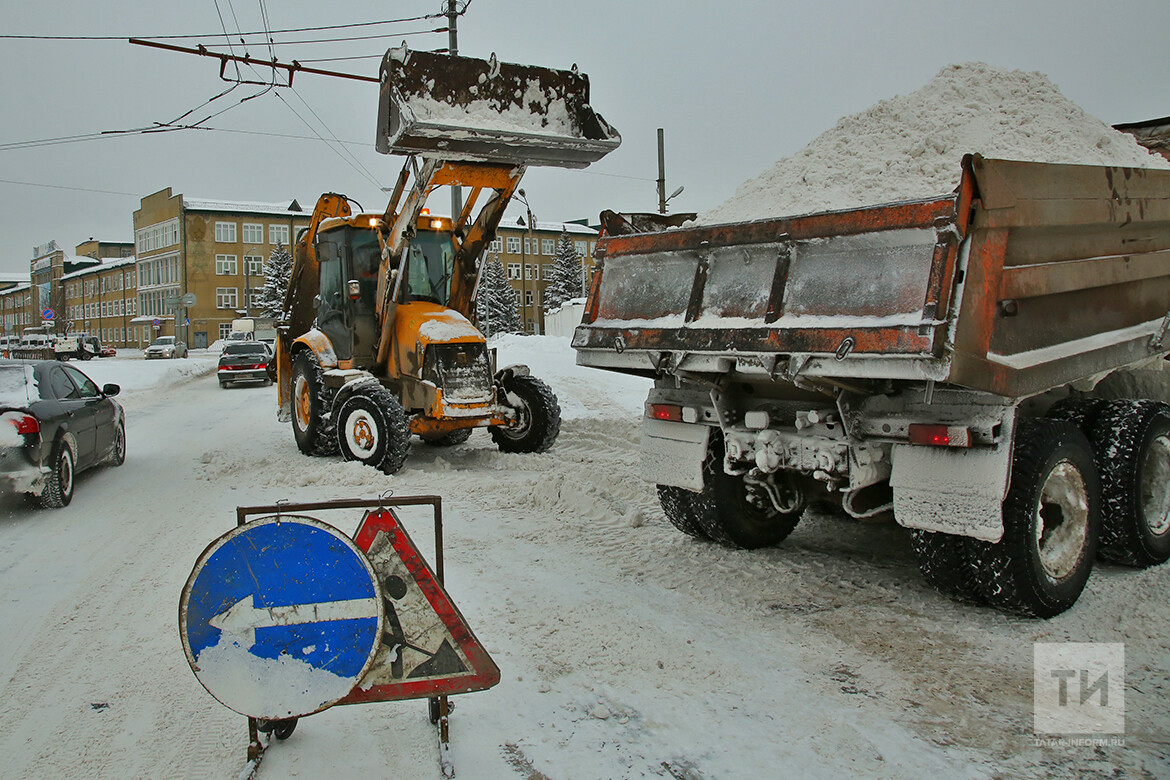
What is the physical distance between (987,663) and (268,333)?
2481 inches

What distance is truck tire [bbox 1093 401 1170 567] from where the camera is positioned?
5039mm

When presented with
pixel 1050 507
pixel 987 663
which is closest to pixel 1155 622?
pixel 1050 507

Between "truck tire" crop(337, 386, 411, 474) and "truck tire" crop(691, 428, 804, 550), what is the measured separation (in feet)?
12.3

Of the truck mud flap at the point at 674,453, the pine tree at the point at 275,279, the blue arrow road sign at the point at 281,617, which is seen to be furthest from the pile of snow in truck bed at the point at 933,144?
the pine tree at the point at 275,279

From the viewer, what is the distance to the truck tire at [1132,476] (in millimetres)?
5039

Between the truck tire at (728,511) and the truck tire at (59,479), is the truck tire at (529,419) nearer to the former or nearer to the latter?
the truck tire at (728,511)

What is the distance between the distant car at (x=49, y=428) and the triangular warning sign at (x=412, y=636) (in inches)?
215

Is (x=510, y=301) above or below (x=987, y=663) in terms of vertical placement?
above

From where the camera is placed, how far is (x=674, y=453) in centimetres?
553

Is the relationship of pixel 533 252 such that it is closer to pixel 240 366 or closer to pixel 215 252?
pixel 215 252

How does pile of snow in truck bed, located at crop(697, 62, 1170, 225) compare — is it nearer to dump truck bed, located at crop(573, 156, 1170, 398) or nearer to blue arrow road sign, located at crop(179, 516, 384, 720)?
dump truck bed, located at crop(573, 156, 1170, 398)

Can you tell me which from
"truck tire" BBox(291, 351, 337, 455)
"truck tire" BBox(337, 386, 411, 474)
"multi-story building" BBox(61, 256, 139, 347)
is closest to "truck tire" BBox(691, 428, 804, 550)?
"truck tire" BBox(337, 386, 411, 474)

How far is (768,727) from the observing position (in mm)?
3412

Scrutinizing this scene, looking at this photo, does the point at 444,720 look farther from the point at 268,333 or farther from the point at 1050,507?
the point at 268,333
